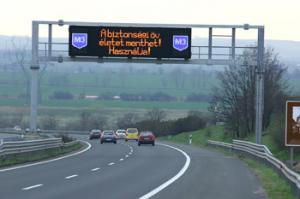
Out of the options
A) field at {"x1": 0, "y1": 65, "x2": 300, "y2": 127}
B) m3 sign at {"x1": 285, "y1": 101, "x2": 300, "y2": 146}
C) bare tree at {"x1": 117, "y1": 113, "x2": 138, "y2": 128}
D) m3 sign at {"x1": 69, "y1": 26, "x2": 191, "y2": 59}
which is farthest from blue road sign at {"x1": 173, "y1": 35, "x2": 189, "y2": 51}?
bare tree at {"x1": 117, "y1": 113, "x2": 138, "y2": 128}

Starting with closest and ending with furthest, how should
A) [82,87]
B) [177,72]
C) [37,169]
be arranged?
[37,169] < [82,87] < [177,72]

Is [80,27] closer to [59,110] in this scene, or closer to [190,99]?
[59,110]

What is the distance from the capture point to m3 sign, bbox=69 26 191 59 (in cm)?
4316

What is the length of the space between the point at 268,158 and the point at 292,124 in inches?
173

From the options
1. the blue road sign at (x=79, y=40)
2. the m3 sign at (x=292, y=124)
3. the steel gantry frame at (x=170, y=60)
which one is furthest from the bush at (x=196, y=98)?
the m3 sign at (x=292, y=124)

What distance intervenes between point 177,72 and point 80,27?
5900 inches

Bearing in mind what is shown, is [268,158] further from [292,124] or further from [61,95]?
[61,95]

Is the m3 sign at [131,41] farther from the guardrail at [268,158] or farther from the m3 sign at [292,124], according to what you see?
the m3 sign at [292,124]

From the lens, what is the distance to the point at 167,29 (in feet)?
141

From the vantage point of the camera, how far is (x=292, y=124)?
26438 mm

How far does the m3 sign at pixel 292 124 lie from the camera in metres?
26.2

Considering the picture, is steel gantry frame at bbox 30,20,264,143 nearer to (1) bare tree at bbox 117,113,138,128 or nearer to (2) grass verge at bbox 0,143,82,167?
(2) grass verge at bbox 0,143,82,167

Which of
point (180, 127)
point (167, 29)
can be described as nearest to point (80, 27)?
point (167, 29)

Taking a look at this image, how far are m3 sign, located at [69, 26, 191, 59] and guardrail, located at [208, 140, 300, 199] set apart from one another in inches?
250
